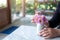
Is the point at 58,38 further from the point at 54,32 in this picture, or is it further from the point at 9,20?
the point at 9,20

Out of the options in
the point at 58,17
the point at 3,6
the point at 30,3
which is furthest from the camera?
the point at 30,3

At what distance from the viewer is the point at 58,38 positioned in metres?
1.02

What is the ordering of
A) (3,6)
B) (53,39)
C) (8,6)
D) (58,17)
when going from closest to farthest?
(53,39), (58,17), (3,6), (8,6)

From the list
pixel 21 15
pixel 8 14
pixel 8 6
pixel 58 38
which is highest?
pixel 58 38

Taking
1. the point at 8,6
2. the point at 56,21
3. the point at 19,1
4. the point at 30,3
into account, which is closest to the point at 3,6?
the point at 8,6

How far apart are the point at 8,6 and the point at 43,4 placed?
2138mm

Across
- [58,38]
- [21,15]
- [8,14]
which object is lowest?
[21,15]

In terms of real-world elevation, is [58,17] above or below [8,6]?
above

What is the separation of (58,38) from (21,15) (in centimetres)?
505

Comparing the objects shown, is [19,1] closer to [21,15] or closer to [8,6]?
[21,15]

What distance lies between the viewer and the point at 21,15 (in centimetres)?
602

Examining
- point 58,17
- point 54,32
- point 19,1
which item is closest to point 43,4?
point 19,1

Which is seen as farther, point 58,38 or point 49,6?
point 49,6

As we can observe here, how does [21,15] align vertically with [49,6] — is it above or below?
below
